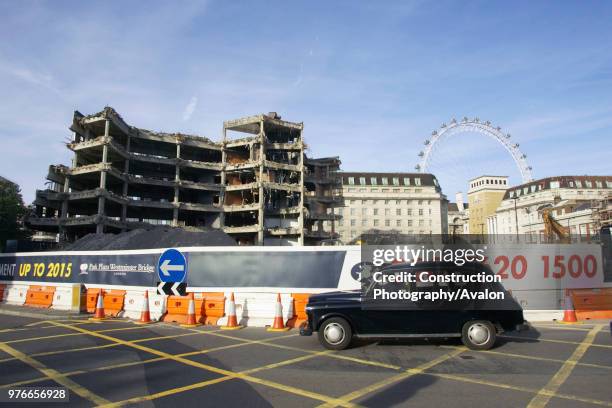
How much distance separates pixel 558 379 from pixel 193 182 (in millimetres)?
66193

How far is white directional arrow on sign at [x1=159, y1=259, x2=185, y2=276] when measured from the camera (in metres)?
13.5

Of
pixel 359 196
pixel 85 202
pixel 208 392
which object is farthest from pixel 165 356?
pixel 359 196

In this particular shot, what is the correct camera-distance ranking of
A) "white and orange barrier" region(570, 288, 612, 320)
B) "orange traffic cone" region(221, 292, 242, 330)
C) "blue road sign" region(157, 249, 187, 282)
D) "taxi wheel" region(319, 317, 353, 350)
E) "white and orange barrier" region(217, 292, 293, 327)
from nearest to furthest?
"taxi wheel" region(319, 317, 353, 350)
"orange traffic cone" region(221, 292, 242, 330)
"white and orange barrier" region(217, 292, 293, 327)
"white and orange barrier" region(570, 288, 612, 320)
"blue road sign" region(157, 249, 187, 282)

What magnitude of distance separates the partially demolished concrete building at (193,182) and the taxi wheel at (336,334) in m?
55.2

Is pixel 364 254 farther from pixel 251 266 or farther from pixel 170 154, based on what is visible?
pixel 170 154

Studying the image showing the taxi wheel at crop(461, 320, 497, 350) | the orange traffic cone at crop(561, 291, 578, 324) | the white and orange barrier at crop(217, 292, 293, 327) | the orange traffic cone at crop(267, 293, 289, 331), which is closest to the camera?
the taxi wheel at crop(461, 320, 497, 350)

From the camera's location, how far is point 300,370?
7.20 m

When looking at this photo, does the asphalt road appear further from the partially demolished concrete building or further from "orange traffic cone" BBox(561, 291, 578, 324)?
the partially demolished concrete building

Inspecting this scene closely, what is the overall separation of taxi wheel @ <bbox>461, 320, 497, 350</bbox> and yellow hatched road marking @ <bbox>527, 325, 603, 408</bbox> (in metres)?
1.40

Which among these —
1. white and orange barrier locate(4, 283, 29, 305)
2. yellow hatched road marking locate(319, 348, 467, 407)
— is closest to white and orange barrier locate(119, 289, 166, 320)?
white and orange barrier locate(4, 283, 29, 305)

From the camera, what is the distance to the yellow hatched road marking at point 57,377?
226 inches

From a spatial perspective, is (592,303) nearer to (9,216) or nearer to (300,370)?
(300,370)

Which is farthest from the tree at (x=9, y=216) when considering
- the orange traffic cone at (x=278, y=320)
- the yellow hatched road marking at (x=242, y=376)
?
the orange traffic cone at (x=278, y=320)

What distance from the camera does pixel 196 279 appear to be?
13281 millimetres
